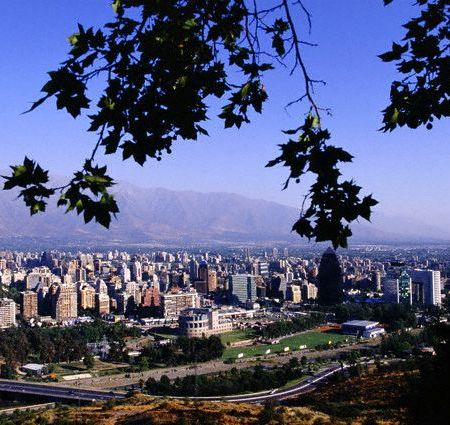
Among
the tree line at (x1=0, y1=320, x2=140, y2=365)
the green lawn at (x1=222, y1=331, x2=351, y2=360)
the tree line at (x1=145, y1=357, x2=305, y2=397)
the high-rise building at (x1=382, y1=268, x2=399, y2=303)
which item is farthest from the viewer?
the high-rise building at (x1=382, y1=268, x2=399, y2=303)

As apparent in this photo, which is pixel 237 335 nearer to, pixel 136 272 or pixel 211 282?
pixel 211 282

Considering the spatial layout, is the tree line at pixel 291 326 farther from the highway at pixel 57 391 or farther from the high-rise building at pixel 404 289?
the highway at pixel 57 391

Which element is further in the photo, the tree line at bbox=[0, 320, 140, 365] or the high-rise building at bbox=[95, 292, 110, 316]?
the high-rise building at bbox=[95, 292, 110, 316]

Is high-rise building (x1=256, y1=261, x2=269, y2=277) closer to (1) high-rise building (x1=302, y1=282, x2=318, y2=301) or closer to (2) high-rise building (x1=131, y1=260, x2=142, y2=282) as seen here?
(2) high-rise building (x1=131, y1=260, x2=142, y2=282)

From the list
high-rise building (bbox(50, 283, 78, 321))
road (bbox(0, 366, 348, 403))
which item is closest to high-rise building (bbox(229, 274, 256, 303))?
high-rise building (bbox(50, 283, 78, 321))

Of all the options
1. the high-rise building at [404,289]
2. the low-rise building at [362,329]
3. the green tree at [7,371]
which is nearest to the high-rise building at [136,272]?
the high-rise building at [404,289]

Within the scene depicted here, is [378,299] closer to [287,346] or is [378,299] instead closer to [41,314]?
[287,346]
